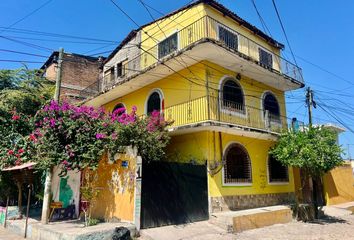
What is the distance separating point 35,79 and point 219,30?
10644mm

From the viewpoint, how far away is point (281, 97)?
56.0ft

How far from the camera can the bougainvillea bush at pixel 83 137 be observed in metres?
9.28

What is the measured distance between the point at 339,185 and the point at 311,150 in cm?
994

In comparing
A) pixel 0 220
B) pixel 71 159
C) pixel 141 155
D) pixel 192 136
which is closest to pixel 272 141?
pixel 192 136

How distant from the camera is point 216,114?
39.8 ft

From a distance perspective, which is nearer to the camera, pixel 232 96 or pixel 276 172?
pixel 232 96

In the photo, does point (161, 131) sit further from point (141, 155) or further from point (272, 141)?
point (272, 141)

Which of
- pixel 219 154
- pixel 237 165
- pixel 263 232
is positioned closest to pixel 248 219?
pixel 263 232

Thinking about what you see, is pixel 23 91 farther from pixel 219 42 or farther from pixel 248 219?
pixel 248 219

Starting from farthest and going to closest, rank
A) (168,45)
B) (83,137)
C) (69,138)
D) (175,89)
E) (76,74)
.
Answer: (76,74), (168,45), (175,89), (69,138), (83,137)

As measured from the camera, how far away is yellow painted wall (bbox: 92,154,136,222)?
30.8ft

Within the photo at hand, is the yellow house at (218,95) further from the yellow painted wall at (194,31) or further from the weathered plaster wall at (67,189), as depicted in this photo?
the weathered plaster wall at (67,189)

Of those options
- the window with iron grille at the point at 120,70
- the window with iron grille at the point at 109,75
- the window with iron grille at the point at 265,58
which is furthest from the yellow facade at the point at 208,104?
the window with iron grille at the point at 109,75

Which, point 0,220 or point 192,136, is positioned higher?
point 192,136
